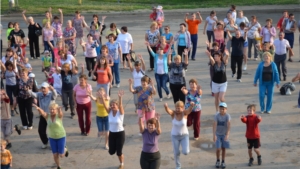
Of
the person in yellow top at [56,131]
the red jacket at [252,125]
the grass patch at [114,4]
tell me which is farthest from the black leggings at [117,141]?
the grass patch at [114,4]

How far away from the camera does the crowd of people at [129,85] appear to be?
11664 millimetres

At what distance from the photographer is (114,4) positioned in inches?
1374

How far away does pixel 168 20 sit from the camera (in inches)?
1141

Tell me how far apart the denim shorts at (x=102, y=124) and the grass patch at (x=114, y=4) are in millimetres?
18911

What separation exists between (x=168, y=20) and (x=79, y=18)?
347 inches

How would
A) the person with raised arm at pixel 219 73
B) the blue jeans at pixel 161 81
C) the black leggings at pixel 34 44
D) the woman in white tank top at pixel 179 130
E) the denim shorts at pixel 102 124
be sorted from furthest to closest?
the black leggings at pixel 34 44 < the blue jeans at pixel 161 81 < the person with raised arm at pixel 219 73 < the denim shorts at pixel 102 124 < the woman in white tank top at pixel 179 130

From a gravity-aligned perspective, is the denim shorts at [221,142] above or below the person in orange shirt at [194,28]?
below

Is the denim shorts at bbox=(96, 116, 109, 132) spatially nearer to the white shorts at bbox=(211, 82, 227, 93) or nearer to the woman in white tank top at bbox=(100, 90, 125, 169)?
the woman in white tank top at bbox=(100, 90, 125, 169)

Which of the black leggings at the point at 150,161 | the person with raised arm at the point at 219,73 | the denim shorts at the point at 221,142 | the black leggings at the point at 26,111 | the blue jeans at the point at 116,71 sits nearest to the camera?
the black leggings at the point at 150,161

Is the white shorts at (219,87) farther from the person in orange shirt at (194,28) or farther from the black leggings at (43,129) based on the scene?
the person in orange shirt at (194,28)

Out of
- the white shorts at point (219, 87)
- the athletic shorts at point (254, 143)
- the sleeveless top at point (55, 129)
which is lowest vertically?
the athletic shorts at point (254, 143)

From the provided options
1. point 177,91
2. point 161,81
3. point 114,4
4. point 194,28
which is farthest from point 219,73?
point 114,4

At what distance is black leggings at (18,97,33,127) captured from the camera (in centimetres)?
1413

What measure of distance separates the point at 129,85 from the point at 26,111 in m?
2.77
